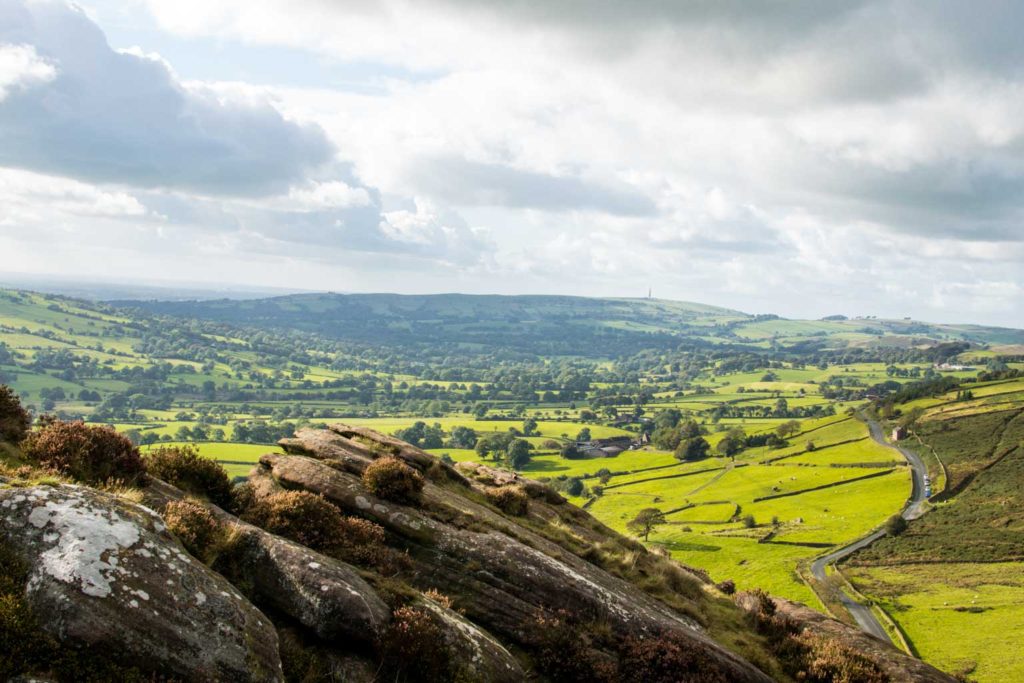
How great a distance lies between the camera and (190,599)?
12211 millimetres

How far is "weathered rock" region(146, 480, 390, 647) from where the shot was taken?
14609 mm

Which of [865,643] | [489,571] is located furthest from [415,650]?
[865,643]

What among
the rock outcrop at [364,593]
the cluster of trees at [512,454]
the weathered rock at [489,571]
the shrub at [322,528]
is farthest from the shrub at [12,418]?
the cluster of trees at [512,454]

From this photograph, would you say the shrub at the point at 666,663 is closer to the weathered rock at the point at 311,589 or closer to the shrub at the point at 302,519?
the weathered rock at the point at 311,589

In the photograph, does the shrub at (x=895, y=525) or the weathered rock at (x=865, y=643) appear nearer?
the weathered rock at (x=865, y=643)

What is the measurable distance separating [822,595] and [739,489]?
2668 inches

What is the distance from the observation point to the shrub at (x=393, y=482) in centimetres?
2133

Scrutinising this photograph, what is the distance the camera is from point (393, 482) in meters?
21.6

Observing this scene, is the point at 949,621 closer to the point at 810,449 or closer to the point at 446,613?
the point at 446,613

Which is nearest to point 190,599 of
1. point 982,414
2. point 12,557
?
point 12,557

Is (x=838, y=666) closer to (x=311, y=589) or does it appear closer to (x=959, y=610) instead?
(x=311, y=589)

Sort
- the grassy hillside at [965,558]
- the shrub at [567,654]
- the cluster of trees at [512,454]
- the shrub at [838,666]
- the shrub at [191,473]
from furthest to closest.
Result: the cluster of trees at [512,454] < the grassy hillside at [965,558] < the shrub at [838,666] < the shrub at [191,473] < the shrub at [567,654]

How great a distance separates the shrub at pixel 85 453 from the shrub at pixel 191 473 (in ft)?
4.57

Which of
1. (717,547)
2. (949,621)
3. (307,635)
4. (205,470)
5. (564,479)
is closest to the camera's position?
(307,635)
